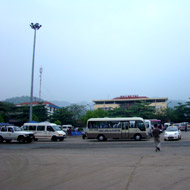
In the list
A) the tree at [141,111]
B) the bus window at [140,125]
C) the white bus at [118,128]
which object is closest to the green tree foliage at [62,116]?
the tree at [141,111]

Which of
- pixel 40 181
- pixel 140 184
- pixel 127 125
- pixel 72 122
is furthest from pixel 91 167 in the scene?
pixel 72 122

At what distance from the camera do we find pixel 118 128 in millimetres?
27656

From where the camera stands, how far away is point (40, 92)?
79875 millimetres

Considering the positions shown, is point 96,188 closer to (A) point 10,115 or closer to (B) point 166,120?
(A) point 10,115

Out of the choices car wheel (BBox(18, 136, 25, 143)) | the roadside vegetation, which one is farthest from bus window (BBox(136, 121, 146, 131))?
the roadside vegetation

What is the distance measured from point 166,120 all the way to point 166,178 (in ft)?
229

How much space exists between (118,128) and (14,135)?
36.9ft

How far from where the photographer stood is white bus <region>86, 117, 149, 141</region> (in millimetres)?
27000

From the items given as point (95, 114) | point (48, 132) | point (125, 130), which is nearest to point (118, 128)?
point (125, 130)

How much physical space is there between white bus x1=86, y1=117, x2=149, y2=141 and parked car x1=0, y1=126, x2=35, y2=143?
6.65m

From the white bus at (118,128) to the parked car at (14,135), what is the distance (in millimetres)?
6645

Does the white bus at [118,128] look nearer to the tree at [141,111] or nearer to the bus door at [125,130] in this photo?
the bus door at [125,130]

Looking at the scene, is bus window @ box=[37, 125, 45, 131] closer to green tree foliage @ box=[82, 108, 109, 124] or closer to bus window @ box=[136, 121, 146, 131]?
bus window @ box=[136, 121, 146, 131]

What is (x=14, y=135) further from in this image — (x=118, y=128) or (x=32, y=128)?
(x=118, y=128)
